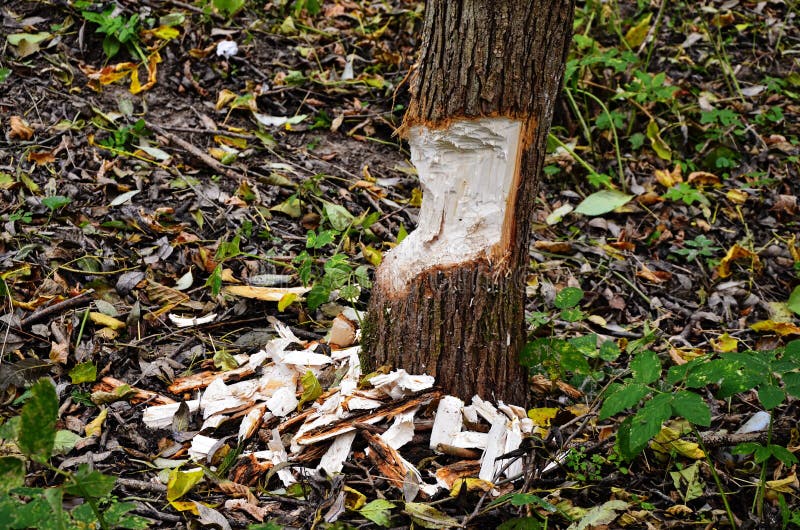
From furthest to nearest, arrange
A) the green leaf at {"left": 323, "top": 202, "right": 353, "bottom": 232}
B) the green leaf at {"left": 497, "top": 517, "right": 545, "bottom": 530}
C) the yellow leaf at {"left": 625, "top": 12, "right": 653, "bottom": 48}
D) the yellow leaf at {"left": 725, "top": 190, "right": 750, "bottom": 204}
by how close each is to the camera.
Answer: the yellow leaf at {"left": 625, "top": 12, "right": 653, "bottom": 48}
the yellow leaf at {"left": 725, "top": 190, "right": 750, "bottom": 204}
the green leaf at {"left": 323, "top": 202, "right": 353, "bottom": 232}
the green leaf at {"left": 497, "top": 517, "right": 545, "bottom": 530}

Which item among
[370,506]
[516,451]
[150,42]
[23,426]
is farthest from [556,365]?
[150,42]

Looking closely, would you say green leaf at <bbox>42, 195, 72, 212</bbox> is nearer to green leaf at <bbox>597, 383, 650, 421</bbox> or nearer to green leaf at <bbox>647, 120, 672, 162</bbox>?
green leaf at <bbox>597, 383, 650, 421</bbox>

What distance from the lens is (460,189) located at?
2.38 m

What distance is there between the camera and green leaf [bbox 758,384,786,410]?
6.35 feet

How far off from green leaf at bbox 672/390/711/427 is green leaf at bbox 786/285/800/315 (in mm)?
1692

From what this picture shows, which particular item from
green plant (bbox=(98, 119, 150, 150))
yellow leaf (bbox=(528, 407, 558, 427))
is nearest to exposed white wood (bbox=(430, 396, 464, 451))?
yellow leaf (bbox=(528, 407, 558, 427))

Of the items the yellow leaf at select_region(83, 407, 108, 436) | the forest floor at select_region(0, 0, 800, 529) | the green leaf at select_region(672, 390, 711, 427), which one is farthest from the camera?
the yellow leaf at select_region(83, 407, 108, 436)

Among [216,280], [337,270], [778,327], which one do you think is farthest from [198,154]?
[778,327]

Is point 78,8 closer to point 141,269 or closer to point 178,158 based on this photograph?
point 178,158

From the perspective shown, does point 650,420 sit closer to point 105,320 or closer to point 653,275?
point 653,275

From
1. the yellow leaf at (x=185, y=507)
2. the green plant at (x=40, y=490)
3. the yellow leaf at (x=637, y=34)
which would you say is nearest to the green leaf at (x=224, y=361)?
the yellow leaf at (x=185, y=507)

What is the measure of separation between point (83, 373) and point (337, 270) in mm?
Result: 978

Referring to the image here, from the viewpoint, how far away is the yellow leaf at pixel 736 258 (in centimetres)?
367

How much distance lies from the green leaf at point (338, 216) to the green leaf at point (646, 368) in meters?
1.73
